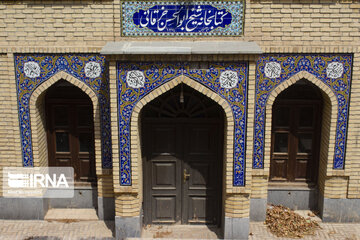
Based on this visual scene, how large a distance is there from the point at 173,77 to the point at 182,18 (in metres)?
1.10

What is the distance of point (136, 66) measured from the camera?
6.34 meters

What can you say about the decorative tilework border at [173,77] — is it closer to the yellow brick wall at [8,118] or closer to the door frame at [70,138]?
the door frame at [70,138]

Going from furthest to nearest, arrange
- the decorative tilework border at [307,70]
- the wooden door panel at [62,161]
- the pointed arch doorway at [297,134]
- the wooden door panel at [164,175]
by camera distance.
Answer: the wooden door panel at [62,161] < the pointed arch doorway at [297,134] < the wooden door panel at [164,175] < the decorative tilework border at [307,70]

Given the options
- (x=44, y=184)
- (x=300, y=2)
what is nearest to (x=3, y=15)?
(x=44, y=184)

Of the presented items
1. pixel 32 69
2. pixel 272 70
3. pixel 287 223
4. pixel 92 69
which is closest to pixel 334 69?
pixel 272 70

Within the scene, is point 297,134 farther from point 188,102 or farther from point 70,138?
point 70,138

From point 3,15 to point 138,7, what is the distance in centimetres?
236

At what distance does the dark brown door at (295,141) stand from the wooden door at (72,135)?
3.63m

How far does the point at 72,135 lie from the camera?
7949 mm

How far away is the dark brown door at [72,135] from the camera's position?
7.78m

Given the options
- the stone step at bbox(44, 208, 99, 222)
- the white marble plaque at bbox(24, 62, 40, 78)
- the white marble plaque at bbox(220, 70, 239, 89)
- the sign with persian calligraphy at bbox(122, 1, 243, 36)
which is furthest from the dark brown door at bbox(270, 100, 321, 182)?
the white marble plaque at bbox(24, 62, 40, 78)

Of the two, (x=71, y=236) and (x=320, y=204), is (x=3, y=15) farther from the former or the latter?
(x=320, y=204)

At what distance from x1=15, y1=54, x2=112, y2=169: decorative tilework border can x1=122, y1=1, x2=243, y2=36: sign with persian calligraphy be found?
2.93 ft

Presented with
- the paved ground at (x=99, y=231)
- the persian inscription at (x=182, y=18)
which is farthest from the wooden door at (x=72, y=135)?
the persian inscription at (x=182, y=18)
